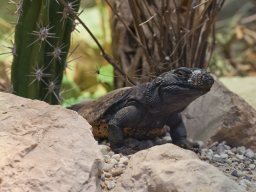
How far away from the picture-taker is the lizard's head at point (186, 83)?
250 centimetres

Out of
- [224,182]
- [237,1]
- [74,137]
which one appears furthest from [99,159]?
[237,1]


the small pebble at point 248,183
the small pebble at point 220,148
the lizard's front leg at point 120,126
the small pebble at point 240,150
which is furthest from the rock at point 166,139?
the small pebble at point 248,183

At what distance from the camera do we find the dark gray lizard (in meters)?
2.55

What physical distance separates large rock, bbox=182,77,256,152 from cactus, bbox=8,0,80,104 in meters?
1.99

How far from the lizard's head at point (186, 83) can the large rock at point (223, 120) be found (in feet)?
A: 2.30

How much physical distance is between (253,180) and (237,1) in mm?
14697

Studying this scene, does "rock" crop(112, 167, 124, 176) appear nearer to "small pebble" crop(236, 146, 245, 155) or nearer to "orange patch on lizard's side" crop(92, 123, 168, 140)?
"orange patch on lizard's side" crop(92, 123, 168, 140)

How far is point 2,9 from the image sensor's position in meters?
7.26

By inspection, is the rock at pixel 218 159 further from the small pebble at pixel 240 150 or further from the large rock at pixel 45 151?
the large rock at pixel 45 151

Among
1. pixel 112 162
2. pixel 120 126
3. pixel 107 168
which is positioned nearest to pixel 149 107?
pixel 120 126

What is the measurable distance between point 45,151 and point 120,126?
1.09 meters

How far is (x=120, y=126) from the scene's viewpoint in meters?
2.74

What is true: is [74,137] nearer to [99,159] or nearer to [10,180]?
[99,159]

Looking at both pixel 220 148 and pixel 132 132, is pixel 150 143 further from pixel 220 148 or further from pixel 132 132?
pixel 220 148
